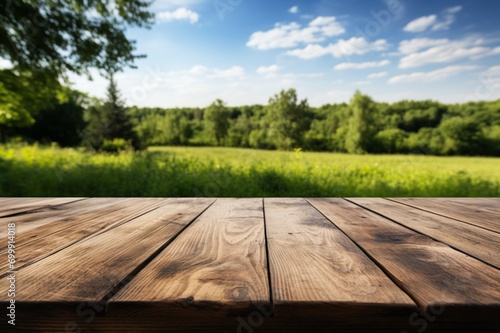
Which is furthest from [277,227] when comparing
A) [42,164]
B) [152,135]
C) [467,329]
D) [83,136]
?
[152,135]

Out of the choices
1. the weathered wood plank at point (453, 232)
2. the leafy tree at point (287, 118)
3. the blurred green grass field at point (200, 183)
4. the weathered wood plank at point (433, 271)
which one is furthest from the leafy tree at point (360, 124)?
the weathered wood plank at point (433, 271)

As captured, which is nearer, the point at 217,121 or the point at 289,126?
the point at 289,126

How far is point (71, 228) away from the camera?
1101mm

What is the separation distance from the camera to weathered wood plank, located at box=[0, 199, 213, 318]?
20.1 inches

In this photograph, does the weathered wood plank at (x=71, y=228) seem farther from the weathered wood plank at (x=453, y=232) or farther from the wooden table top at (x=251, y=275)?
the weathered wood plank at (x=453, y=232)

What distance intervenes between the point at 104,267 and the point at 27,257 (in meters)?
0.26

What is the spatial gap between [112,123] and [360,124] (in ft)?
126

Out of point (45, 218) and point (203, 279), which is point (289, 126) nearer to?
point (45, 218)

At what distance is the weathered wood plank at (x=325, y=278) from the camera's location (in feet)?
1.63

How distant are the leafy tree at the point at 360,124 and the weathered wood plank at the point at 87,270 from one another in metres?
47.7

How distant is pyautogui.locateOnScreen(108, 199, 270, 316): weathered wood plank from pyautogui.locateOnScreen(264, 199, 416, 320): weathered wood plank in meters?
0.04

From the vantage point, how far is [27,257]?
77 centimetres

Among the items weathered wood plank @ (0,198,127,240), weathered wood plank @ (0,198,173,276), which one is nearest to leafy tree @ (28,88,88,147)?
weathered wood plank @ (0,198,127,240)

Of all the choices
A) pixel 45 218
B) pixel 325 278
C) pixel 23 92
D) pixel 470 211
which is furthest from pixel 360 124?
pixel 325 278
